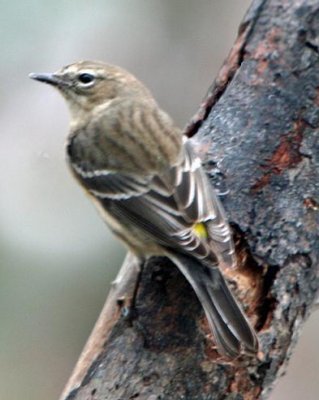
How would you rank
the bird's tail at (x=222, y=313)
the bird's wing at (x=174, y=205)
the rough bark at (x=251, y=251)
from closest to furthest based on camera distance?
the bird's tail at (x=222, y=313) < the rough bark at (x=251, y=251) < the bird's wing at (x=174, y=205)

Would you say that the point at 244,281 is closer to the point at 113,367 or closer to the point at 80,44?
the point at 113,367

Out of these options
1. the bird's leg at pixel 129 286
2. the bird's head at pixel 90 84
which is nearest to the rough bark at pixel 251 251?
the bird's leg at pixel 129 286

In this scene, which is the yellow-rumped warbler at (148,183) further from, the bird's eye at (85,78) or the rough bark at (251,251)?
the rough bark at (251,251)

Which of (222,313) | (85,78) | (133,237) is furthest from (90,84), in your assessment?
(222,313)

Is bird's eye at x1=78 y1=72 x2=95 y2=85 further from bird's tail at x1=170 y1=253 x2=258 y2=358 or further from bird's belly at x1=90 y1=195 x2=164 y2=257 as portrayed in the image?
bird's tail at x1=170 y1=253 x2=258 y2=358

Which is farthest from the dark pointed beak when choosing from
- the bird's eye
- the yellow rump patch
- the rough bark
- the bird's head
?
the yellow rump patch
